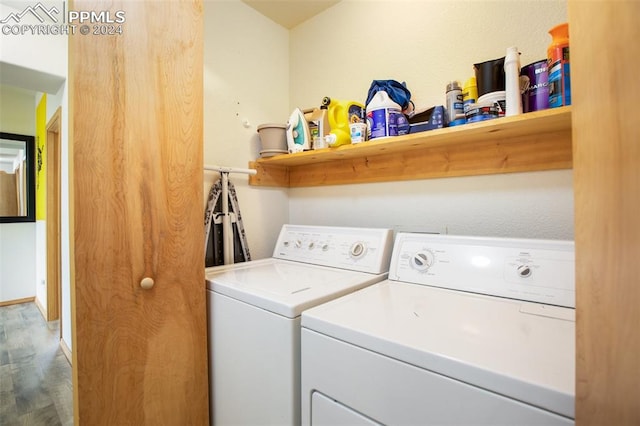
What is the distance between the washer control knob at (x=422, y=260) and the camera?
1187 millimetres

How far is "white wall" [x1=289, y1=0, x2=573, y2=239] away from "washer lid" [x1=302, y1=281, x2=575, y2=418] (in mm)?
445

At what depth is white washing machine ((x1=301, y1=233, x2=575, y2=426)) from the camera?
0.56 meters

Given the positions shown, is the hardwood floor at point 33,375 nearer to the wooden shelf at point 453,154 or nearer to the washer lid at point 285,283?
the washer lid at point 285,283

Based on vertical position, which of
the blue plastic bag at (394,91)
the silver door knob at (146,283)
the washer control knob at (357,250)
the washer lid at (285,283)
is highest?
the blue plastic bag at (394,91)

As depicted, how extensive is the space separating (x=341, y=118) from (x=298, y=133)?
27 cm

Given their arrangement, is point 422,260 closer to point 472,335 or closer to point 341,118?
point 472,335

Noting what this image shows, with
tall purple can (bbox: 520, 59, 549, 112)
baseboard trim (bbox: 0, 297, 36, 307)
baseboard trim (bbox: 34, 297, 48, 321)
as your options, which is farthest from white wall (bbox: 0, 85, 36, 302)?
tall purple can (bbox: 520, 59, 549, 112)

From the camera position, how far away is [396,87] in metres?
1.38

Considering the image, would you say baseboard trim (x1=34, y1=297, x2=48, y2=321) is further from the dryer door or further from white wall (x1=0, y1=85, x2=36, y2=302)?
the dryer door

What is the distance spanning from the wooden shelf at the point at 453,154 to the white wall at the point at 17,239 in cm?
410

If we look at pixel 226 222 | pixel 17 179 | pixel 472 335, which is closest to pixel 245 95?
pixel 226 222

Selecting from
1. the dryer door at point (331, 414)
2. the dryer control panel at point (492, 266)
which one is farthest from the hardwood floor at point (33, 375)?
the dryer control panel at point (492, 266)

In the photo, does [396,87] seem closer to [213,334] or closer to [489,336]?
[489,336]

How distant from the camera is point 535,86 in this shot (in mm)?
1025
